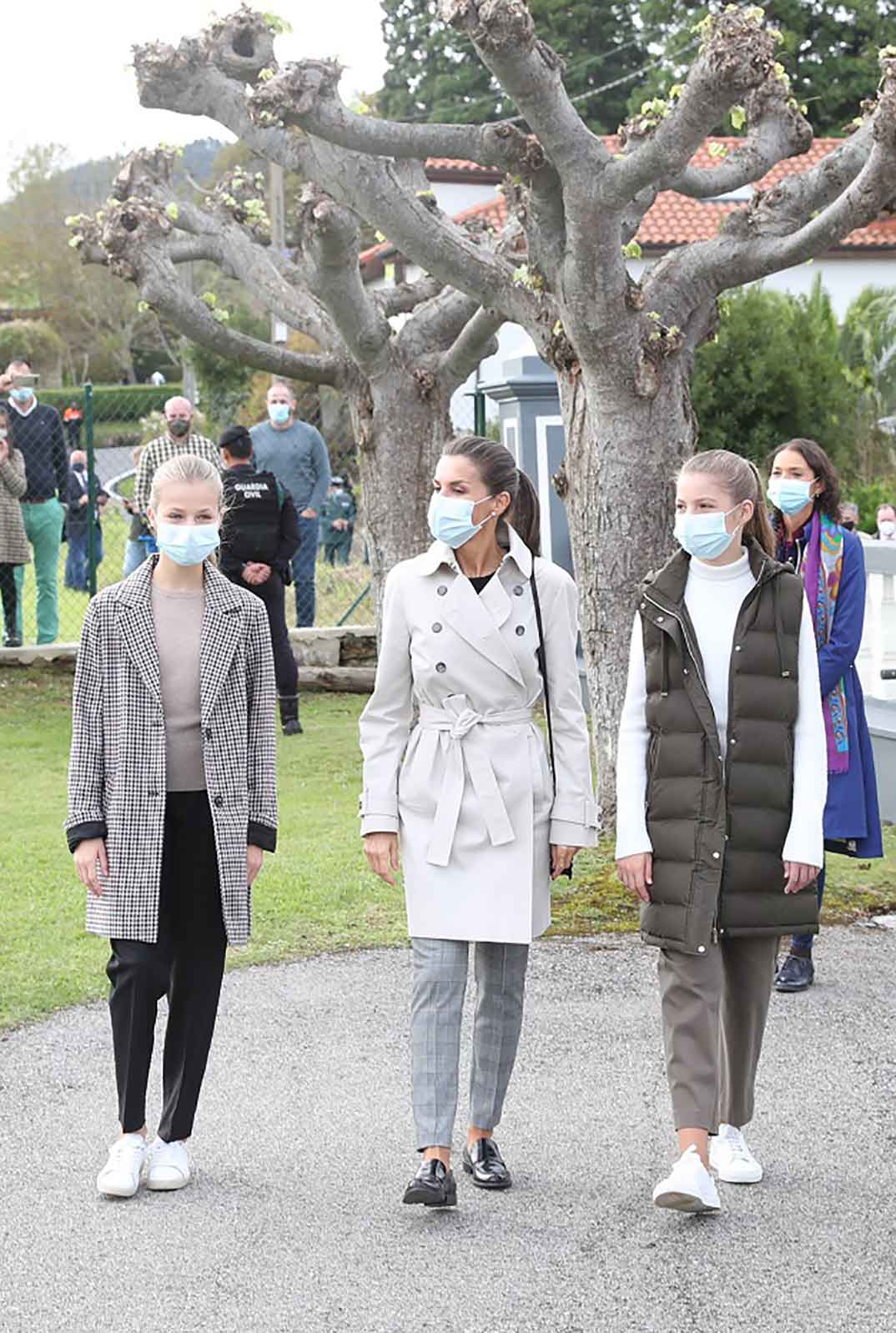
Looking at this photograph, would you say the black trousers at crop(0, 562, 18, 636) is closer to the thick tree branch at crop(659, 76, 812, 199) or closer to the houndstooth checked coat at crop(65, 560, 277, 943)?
the thick tree branch at crop(659, 76, 812, 199)

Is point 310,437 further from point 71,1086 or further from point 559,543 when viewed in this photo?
point 71,1086

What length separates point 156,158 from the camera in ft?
49.4

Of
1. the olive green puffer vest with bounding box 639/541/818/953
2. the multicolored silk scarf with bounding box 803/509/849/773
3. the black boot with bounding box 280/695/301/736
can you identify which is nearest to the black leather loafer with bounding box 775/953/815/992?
the multicolored silk scarf with bounding box 803/509/849/773

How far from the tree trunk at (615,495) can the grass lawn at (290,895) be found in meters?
0.92

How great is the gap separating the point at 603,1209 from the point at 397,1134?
0.78 meters

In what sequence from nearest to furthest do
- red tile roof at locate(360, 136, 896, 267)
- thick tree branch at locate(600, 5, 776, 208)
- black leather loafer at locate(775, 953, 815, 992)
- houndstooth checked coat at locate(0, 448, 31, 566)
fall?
black leather loafer at locate(775, 953, 815, 992), thick tree branch at locate(600, 5, 776, 208), houndstooth checked coat at locate(0, 448, 31, 566), red tile roof at locate(360, 136, 896, 267)

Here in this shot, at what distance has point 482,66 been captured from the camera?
2190 inches

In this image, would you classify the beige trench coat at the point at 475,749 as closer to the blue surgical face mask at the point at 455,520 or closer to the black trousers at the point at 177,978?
the blue surgical face mask at the point at 455,520

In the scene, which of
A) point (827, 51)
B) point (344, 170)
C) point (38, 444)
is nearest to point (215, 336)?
point (38, 444)

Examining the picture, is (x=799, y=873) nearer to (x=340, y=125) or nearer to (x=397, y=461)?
(x=340, y=125)

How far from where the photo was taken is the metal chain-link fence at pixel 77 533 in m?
15.8

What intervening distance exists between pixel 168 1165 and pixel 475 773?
1.23 m

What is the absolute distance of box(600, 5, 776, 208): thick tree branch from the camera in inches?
293

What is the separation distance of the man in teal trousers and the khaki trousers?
37.9 feet
